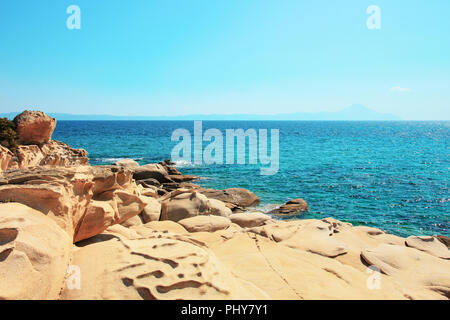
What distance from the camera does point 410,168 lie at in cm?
2884

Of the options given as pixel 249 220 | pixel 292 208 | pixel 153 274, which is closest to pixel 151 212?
pixel 249 220

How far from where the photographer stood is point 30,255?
11.7ft

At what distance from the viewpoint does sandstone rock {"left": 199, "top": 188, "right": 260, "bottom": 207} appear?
55.6ft

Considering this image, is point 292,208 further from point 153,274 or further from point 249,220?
point 153,274

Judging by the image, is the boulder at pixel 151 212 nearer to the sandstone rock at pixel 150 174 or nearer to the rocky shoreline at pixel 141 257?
the rocky shoreline at pixel 141 257

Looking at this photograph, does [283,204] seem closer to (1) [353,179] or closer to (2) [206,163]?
(1) [353,179]

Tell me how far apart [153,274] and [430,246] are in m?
9.59

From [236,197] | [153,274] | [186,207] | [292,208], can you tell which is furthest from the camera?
[236,197]

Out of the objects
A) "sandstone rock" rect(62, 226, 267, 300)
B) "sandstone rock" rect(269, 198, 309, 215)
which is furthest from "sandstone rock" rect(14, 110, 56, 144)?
"sandstone rock" rect(269, 198, 309, 215)

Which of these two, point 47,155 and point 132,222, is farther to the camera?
point 47,155

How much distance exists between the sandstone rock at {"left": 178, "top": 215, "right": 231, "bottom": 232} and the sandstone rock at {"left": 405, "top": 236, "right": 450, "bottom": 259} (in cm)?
627

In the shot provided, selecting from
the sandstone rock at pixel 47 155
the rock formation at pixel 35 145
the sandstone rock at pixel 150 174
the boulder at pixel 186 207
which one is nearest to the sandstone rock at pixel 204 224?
the boulder at pixel 186 207
